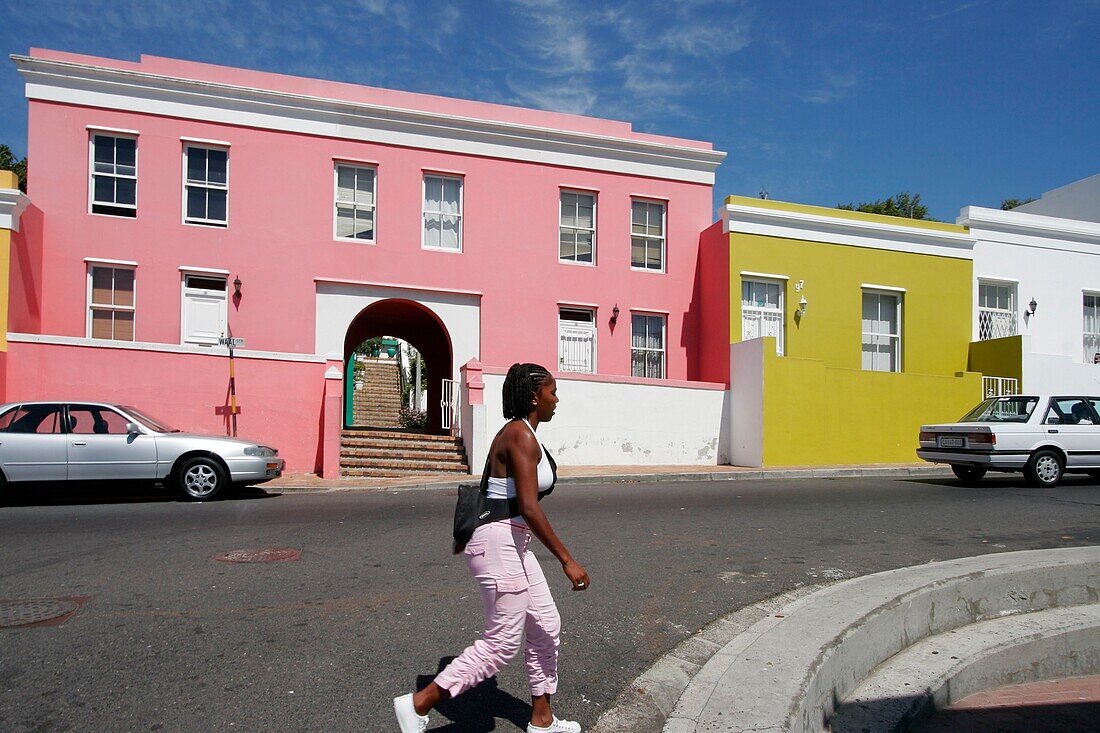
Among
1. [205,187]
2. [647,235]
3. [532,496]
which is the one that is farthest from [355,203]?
[532,496]

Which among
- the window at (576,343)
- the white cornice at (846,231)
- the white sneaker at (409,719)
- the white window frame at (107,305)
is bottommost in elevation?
the white sneaker at (409,719)

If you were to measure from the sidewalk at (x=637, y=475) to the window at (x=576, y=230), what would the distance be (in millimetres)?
5491

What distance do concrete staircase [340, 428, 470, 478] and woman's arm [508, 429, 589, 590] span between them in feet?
40.2

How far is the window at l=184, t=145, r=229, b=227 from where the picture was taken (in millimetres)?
17625

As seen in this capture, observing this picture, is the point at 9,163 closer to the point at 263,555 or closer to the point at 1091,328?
the point at 263,555

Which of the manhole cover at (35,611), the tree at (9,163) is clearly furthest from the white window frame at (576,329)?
the tree at (9,163)

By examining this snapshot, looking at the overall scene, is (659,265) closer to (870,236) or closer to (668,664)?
Result: (870,236)

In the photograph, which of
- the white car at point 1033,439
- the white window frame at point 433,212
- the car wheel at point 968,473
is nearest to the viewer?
the white car at point 1033,439

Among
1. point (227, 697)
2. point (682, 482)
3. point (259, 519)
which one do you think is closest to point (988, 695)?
point (227, 697)

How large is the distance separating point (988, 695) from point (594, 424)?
12575mm

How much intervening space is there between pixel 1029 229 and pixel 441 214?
16.2 m

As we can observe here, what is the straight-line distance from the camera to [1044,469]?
46.4ft

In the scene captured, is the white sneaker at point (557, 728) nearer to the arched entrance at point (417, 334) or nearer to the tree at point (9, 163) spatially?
the arched entrance at point (417, 334)

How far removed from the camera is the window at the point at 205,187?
57.8 feet
